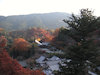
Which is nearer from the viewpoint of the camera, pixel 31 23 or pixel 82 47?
pixel 82 47

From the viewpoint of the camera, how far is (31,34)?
7619cm

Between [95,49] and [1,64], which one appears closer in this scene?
[95,49]

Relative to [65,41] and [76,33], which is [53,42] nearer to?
[65,41]

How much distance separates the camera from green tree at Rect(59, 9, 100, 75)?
711cm

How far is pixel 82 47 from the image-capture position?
716 cm

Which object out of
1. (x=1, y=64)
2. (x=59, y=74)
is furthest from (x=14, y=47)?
(x=59, y=74)

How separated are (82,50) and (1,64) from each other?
338 inches

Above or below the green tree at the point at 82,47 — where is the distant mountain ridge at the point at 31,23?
below

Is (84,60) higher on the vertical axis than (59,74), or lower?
higher

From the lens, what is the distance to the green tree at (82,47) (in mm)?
7109

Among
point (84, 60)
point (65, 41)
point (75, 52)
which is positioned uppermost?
point (75, 52)

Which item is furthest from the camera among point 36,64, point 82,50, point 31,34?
point 31,34

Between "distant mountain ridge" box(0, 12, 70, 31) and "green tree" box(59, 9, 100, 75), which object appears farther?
"distant mountain ridge" box(0, 12, 70, 31)

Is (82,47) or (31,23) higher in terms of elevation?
(82,47)
